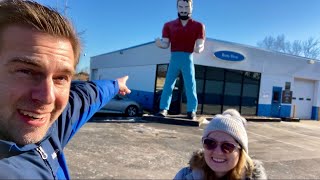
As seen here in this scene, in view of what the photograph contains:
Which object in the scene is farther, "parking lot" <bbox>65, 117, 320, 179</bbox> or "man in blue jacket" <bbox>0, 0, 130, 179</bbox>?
"parking lot" <bbox>65, 117, 320, 179</bbox>

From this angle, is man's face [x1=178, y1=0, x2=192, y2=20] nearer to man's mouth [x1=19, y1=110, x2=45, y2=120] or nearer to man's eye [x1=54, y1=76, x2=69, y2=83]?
man's eye [x1=54, y1=76, x2=69, y2=83]

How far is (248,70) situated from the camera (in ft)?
64.9

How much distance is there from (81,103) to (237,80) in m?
17.7

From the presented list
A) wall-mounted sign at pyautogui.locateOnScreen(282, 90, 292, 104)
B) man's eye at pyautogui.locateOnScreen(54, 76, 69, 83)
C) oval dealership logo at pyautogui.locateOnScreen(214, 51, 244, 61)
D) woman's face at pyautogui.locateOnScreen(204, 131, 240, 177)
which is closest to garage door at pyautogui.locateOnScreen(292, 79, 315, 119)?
wall-mounted sign at pyautogui.locateOnScreen(282, 90, 292, 104)

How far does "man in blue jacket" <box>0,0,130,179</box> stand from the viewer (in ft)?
4.90

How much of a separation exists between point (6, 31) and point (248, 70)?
19259 millimetres

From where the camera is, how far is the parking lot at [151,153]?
5.80m

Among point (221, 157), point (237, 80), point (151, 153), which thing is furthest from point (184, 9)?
point (221, 157)

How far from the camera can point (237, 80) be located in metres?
19.6

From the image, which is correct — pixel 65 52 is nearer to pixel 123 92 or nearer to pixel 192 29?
pixel 123 92

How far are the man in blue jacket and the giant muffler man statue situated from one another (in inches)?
452

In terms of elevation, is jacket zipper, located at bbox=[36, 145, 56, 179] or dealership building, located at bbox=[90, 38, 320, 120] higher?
dealership building, located at bbox=[90, 38, 320, 120]

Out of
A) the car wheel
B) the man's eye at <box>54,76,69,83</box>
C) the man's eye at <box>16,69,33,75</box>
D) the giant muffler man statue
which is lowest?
the car wheel

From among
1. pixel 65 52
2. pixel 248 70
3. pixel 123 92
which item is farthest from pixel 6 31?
pixel 248 70
